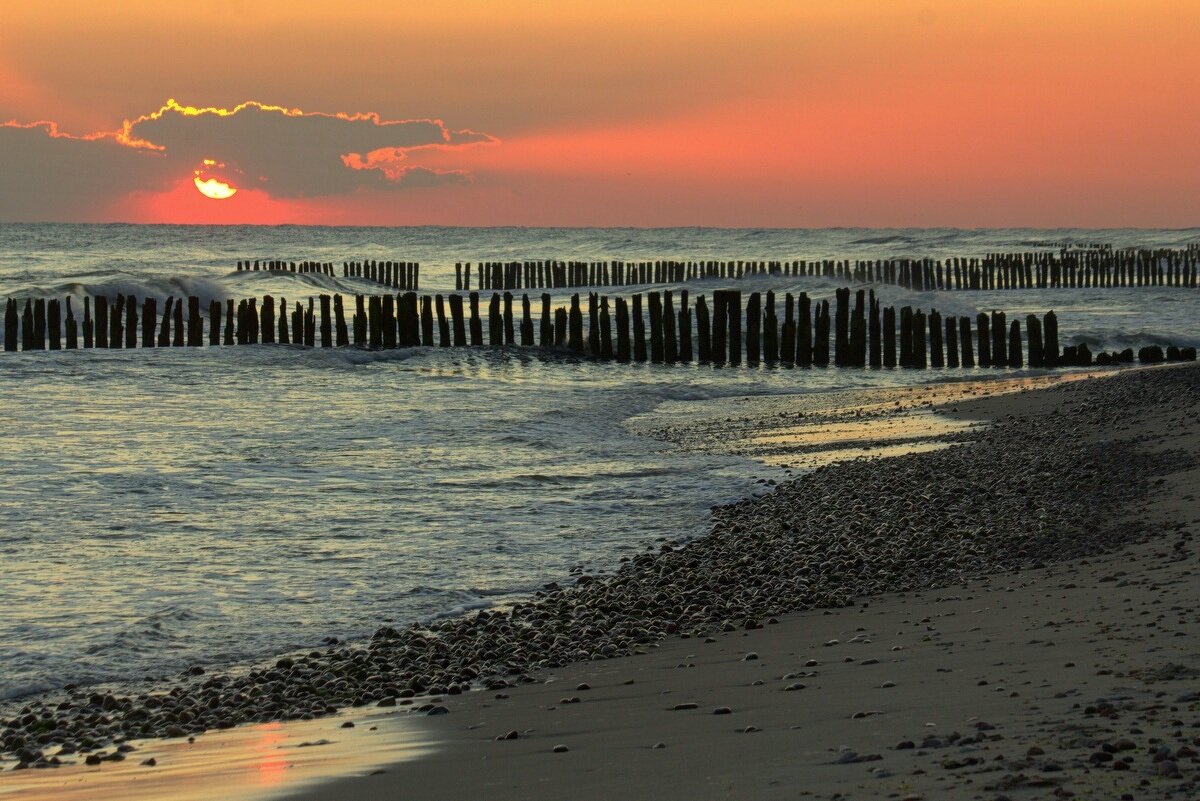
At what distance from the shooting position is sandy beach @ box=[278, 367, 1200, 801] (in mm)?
3299

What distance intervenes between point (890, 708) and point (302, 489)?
7348mm

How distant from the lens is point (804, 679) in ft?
15.8

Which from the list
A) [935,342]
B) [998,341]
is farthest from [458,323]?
[998,341]

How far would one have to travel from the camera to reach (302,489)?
10648mm

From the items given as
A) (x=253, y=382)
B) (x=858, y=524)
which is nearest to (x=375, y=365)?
(x=253, y=382)

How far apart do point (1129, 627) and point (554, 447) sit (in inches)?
347

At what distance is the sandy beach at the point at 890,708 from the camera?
3.30 m

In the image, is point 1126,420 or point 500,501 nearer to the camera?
point 500,501

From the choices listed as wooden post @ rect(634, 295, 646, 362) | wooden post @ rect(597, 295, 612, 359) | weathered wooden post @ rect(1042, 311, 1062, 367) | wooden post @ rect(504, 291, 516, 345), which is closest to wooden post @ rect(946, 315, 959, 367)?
weathered wooden post @ rect(1042, 311, 1062, 367)

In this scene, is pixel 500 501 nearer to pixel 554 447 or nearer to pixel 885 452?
pixel 554 447

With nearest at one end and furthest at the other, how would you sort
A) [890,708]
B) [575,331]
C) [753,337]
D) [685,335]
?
[890,708] < [753,337] < [685,335] < [575,331]

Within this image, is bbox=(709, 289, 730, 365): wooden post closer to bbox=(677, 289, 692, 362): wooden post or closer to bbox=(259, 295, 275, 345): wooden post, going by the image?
bbox=(677, 289, 692, 362): wooden post

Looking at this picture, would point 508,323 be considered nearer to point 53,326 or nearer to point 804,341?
point 804,341

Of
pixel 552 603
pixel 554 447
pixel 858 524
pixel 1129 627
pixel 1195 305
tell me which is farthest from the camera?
pixel 1195 305
